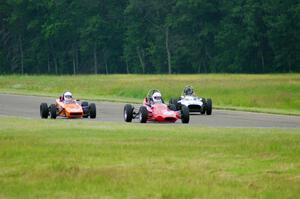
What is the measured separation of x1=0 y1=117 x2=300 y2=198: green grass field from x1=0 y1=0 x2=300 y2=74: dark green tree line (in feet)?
263

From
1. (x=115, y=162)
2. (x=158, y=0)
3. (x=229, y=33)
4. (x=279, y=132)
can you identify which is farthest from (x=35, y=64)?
(x=115, y=162)

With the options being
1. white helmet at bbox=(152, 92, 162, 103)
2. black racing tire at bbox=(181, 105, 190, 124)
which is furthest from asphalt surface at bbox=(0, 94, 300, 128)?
white helmet at bbox=(152, 92, 162, 103)

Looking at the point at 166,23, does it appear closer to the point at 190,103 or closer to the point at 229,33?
the point at 229,33

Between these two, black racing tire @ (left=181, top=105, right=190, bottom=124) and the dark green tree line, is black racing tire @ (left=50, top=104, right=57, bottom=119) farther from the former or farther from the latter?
the dark green tree line

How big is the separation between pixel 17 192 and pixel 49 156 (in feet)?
16.7

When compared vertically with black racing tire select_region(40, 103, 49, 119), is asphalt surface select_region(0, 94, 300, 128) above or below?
below

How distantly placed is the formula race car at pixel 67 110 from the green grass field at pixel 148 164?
8769 mm

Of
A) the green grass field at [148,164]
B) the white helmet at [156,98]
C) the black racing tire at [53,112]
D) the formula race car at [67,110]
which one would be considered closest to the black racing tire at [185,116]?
the white helmet at [156,98]

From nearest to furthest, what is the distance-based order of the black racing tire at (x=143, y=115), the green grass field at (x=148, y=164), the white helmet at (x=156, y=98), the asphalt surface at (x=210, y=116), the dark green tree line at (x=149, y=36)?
the green grass field at (x=148, y=164) → the black racing tire at (x=143, y=115) → the asphalt surface at (x=210, y=116) → the white helmet at (x=156, y=98) → the dark green tree line at (x=149, y=36)

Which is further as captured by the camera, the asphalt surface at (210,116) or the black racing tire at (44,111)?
the black racing tire at (44,111)

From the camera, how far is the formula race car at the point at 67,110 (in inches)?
1548

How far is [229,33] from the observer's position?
11419 cm

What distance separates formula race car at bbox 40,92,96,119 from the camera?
1548 inches

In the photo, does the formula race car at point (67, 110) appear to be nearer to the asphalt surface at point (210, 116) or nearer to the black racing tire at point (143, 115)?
the asphalt surface at point (210, 116)
